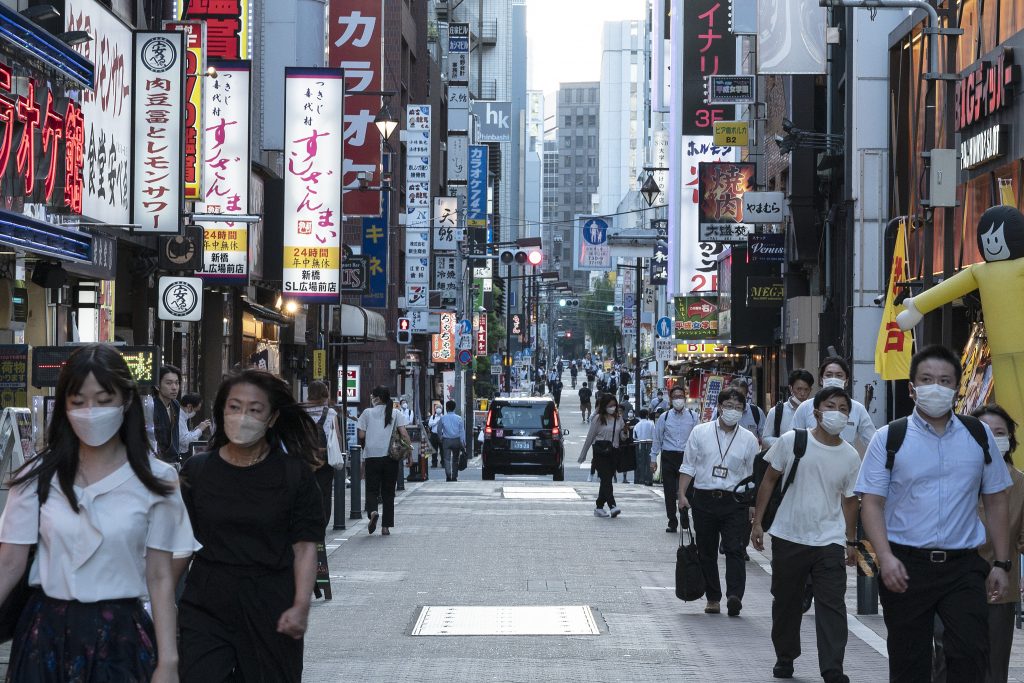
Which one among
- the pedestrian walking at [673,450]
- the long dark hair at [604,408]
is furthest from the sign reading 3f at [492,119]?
the pedestrian walking at [673,450]

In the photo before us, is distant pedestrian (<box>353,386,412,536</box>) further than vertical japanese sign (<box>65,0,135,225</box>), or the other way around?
distant pedestrian (<box>353,386,412,536</box>)

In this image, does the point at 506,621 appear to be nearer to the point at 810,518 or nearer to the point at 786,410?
the point at 810,518

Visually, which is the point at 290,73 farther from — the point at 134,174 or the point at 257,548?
the point at 257,548

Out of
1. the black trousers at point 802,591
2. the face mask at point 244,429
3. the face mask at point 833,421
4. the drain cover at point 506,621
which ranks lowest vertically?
the drain cover at point 506,621

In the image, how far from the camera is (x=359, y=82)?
40.6 meters

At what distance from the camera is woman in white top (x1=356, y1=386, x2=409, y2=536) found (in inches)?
763

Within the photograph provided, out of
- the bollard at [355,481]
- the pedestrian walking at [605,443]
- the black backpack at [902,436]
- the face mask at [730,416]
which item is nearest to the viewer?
the black backpack at [902,436]

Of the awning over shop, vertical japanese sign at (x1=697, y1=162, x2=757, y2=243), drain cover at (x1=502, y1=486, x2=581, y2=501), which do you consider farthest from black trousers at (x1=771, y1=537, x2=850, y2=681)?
the awning over shop

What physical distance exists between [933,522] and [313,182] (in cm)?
2269

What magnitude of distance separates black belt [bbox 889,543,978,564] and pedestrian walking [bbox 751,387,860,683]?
232cm

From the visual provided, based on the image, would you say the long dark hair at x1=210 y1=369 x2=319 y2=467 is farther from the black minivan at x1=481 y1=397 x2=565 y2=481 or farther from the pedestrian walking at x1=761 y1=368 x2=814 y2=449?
the black minivan at x1=481 y1=397 x2=565 y2=481

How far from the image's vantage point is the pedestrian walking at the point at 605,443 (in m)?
22.9

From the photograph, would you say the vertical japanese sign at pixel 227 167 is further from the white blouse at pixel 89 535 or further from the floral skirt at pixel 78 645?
the floral skirt at pixel 78 645

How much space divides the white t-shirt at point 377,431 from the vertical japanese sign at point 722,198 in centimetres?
2028
